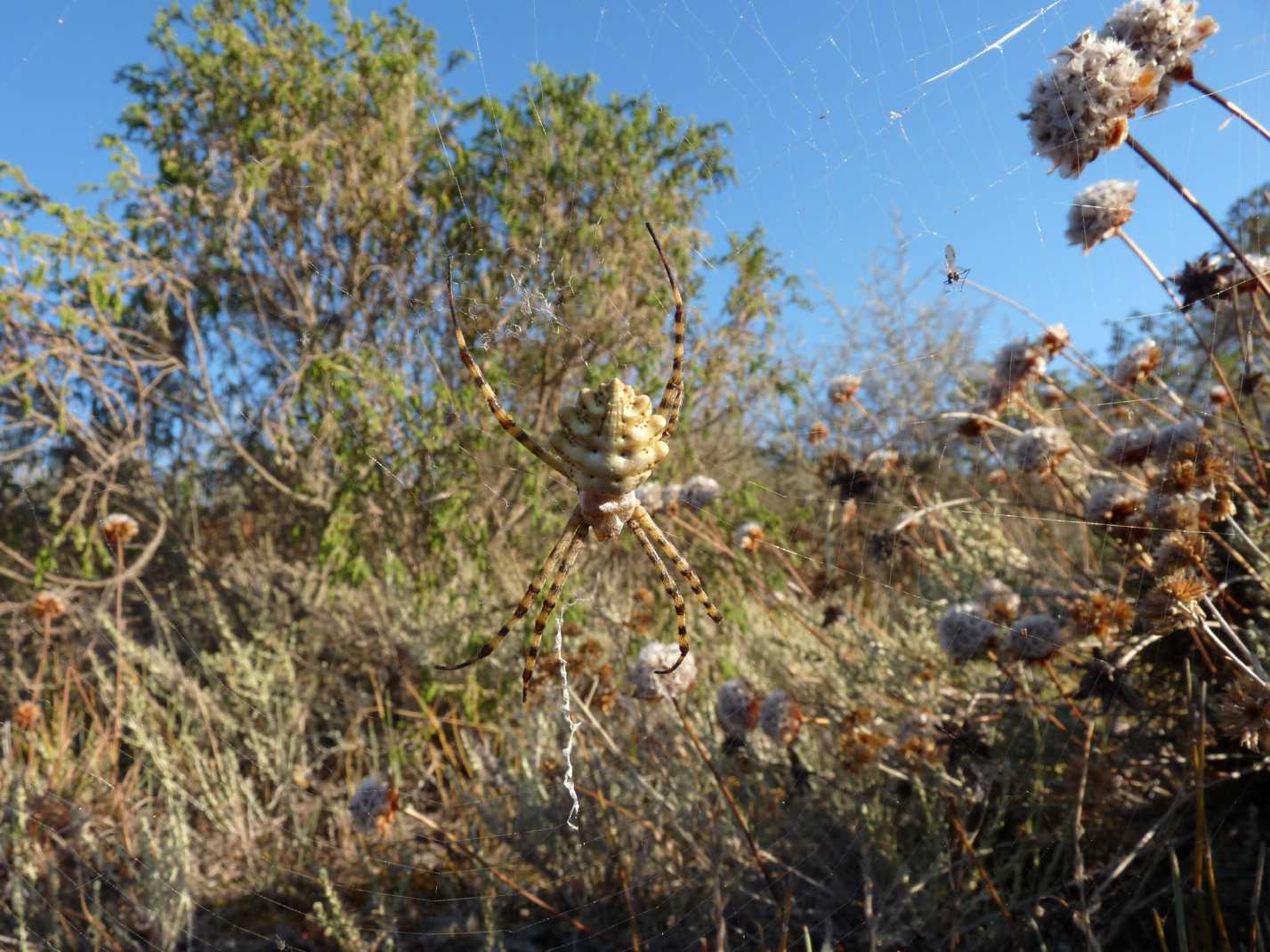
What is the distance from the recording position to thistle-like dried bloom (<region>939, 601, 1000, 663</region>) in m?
1.92

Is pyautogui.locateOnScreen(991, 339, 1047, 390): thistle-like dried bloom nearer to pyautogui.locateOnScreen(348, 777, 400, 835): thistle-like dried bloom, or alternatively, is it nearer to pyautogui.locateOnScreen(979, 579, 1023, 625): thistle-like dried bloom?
pyautogui.locateOnScreen(979, 579, 1023, 625): thistle-like dried bloom

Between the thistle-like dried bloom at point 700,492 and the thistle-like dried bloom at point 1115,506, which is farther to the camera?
the thistle-like dried bloom at point 700,492

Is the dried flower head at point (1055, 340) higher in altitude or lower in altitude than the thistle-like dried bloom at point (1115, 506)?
higher

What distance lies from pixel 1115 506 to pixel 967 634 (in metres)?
0.47

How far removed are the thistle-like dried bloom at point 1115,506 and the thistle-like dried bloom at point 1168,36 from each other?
884 millimetres

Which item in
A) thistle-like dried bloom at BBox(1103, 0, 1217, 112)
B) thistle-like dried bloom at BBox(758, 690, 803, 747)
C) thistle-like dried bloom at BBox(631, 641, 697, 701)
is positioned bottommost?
thistle-like dried bloom at BBox(758, 690, 803, 747)

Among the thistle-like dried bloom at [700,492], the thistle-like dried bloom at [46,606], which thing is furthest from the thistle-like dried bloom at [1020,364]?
the thistle-like dried bloom at [46,606]

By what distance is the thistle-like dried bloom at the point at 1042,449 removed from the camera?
2184 mm

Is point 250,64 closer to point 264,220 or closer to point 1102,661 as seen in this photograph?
point 264,220

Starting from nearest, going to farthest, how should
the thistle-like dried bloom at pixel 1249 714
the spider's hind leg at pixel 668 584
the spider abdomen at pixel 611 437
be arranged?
the thistle-like dried bloom at pixel 1249 714
the spider abdomen at pixel 611 437
the spider's hind leg at pixel 668 584

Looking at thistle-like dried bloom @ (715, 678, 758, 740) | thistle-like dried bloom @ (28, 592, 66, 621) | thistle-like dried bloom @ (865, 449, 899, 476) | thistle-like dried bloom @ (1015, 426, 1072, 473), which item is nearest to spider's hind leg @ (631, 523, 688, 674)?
thistle-like dried bloom @ (715, 678, 758, 740)

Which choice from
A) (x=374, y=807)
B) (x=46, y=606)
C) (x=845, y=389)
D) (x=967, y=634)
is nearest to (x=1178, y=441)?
(x=967, y=634)

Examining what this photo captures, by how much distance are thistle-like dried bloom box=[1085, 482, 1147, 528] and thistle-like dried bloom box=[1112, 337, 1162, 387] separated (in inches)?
13.4

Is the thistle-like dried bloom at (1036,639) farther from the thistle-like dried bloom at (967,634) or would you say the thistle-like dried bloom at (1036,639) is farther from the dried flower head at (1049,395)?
the dried flower head at (1049,395)
